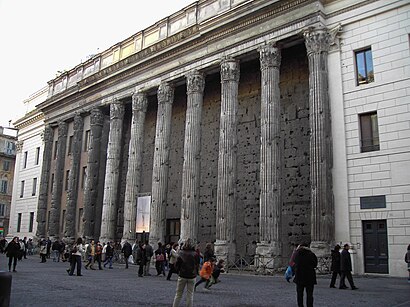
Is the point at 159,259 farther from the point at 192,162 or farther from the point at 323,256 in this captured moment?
the point at 323,256

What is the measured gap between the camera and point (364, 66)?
1953 centimetres

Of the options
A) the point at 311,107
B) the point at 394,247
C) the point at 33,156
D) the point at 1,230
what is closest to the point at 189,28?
the point at 311,107

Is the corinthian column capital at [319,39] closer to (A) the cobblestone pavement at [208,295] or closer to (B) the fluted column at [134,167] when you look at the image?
(A) the cobblestone pavement at [208,295]

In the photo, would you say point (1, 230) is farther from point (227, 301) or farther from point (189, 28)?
point (227, 301)

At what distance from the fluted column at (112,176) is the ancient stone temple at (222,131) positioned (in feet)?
0.24

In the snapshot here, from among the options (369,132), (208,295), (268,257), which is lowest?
(208,295)

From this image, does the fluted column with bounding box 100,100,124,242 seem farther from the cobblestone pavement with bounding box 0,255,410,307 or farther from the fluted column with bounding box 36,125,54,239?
the cobblestone pavement with bounding box 0,255,410,307

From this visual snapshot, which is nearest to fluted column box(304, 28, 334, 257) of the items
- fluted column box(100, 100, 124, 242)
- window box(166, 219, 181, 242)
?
window box(166, 219, 181, 242)

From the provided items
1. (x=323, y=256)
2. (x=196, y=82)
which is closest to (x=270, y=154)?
(x=323, y=256)

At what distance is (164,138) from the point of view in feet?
87.4

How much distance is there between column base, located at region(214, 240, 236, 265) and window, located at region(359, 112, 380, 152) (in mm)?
7998

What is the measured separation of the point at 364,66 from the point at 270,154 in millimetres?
5907

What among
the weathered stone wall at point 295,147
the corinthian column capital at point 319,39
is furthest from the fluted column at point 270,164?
the weathered stone wall at point 295,147

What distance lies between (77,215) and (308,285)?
28.0 metres
